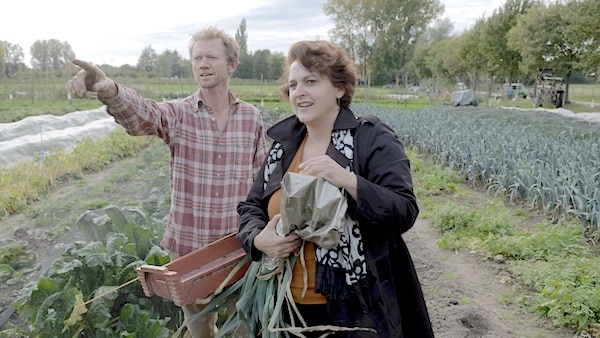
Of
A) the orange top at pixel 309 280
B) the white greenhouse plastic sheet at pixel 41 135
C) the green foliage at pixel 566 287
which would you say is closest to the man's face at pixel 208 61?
the orange top at pixel 309 280

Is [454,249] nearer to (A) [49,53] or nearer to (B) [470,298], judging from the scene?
(B) [470,298]

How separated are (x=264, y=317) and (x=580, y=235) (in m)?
4.12

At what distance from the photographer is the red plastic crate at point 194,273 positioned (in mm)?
1740

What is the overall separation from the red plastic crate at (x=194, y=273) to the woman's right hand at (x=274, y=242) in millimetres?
257

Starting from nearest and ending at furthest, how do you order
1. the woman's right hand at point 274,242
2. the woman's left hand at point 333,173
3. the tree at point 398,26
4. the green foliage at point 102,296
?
the woman's left hand at point 333,173 → the woman's right hand at point 274,242 → the green foliage at point 102,296 → the tree at point 398,26

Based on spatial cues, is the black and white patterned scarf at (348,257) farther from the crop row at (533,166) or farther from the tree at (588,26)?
the tree at (588,26)

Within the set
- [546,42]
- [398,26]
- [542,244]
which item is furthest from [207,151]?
[398,26]

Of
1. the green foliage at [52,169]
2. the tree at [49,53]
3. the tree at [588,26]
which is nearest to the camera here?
the green foliage at [52,169]

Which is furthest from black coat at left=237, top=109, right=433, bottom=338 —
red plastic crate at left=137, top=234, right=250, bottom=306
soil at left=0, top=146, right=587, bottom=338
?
soil at left=0, top=146, right=587, bottom=338

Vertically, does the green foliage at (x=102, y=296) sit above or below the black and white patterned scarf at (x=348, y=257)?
below

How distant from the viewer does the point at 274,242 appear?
165 cm

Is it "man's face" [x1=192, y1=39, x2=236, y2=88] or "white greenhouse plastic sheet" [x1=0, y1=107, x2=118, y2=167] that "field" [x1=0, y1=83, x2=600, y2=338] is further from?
"white greenhouse plastic sheet" [x1=0, y1=107, x2=118, y2=167]

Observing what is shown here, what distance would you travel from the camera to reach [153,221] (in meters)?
3.78

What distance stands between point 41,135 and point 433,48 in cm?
4298
